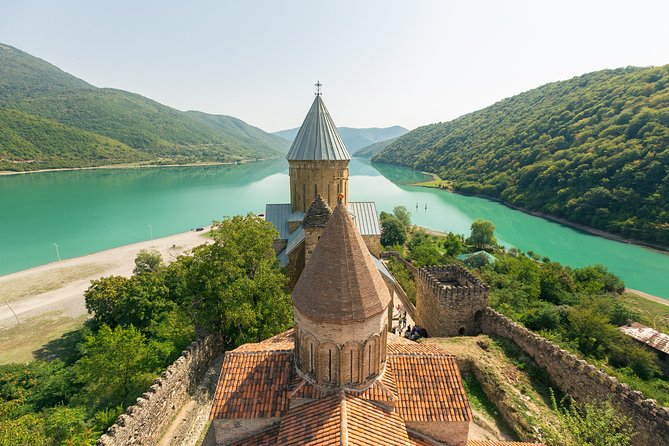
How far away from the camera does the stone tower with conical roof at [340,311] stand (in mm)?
6199

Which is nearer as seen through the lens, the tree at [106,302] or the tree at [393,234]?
the tree at [106,302]

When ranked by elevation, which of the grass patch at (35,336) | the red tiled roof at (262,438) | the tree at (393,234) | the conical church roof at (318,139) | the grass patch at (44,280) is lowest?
the grass patch at (44,280)

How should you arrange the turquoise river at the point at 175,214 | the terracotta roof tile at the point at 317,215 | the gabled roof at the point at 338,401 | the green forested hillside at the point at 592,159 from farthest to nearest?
the green forested hillside at the point at 592,159 < the turquoise river at the point at 175,214 < the terracotta roof tile at the point at 317,215 < the gabled roof at the point at 338,401

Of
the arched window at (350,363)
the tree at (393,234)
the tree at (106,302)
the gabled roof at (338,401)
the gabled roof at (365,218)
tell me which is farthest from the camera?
the tree at (393,234)

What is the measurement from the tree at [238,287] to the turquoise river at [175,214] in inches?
1294

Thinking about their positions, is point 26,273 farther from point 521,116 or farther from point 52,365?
point 521,116

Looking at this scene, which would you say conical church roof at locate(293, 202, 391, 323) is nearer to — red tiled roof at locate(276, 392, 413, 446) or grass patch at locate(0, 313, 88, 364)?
red tiled roof at locate(276, 392, 413, 446)

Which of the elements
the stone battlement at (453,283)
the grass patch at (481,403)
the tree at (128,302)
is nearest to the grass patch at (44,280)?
the tree at (128,302)

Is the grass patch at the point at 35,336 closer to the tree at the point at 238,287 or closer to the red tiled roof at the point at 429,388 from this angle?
the tree at the point at 238,287

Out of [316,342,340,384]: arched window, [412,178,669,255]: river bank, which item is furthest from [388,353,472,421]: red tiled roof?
[412,178,669,255]: river bank

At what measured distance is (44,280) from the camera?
1157 inches

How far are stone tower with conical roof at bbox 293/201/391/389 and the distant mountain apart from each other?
12794 cm

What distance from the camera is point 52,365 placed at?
1536 centimetres

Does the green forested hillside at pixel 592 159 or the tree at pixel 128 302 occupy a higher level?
the green forested hillside at pixel 592 159
